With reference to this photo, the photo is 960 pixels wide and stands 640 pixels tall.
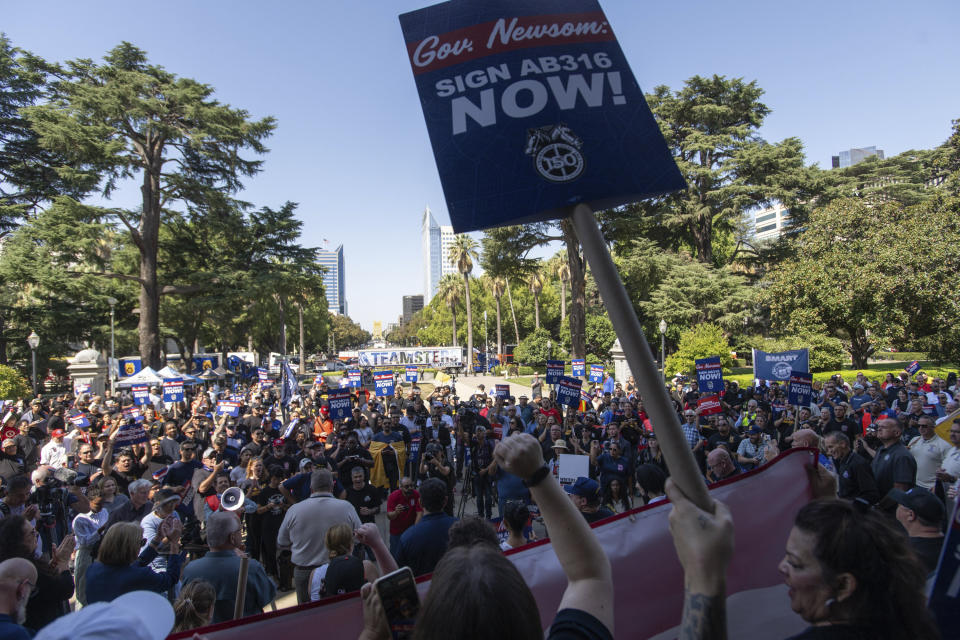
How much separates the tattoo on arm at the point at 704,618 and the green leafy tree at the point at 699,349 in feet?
98.3

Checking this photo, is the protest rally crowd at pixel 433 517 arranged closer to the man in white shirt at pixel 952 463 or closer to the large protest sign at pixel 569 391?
the man in white shirt at pixel 952 463

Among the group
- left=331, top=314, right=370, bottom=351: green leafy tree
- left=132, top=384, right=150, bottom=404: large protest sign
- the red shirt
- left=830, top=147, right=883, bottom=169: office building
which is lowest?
the red shirt

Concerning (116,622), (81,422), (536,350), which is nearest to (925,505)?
(116,622)

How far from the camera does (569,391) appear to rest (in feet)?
41.0

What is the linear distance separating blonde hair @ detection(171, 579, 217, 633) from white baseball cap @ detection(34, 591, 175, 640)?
6.12 feet

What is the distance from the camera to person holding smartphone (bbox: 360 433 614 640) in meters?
1.12

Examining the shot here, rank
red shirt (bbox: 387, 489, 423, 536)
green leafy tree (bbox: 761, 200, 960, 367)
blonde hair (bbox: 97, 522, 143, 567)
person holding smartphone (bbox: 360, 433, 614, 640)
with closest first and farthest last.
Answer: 1. person holding smartphone (bbox: 360, 433, 614, 640)
2. blonde hair (bbox: 97, 522, 143, 567)
3. red shirt (bbox: 387, 489, 423, 536)
4. green leafy tree (bbox: 761, 200, 960, 367)

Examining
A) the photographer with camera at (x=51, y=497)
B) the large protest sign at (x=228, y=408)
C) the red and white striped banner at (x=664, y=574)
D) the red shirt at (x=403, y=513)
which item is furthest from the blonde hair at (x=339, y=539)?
the large protest sign at (x=228, y=408)

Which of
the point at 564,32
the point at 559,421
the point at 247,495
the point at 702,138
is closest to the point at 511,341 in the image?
the point at 702,138

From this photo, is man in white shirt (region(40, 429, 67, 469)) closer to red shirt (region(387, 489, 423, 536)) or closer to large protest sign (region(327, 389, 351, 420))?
large protest sign (region(327, 389, 351, 420))

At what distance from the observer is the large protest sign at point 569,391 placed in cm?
1238

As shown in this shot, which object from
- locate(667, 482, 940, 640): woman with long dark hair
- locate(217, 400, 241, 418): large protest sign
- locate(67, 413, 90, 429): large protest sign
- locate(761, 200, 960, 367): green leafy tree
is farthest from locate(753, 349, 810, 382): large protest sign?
locate(67, 413, 90, 429): large protest sign

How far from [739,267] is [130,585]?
42217mm

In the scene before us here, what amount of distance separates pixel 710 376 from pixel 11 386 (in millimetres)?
25907
